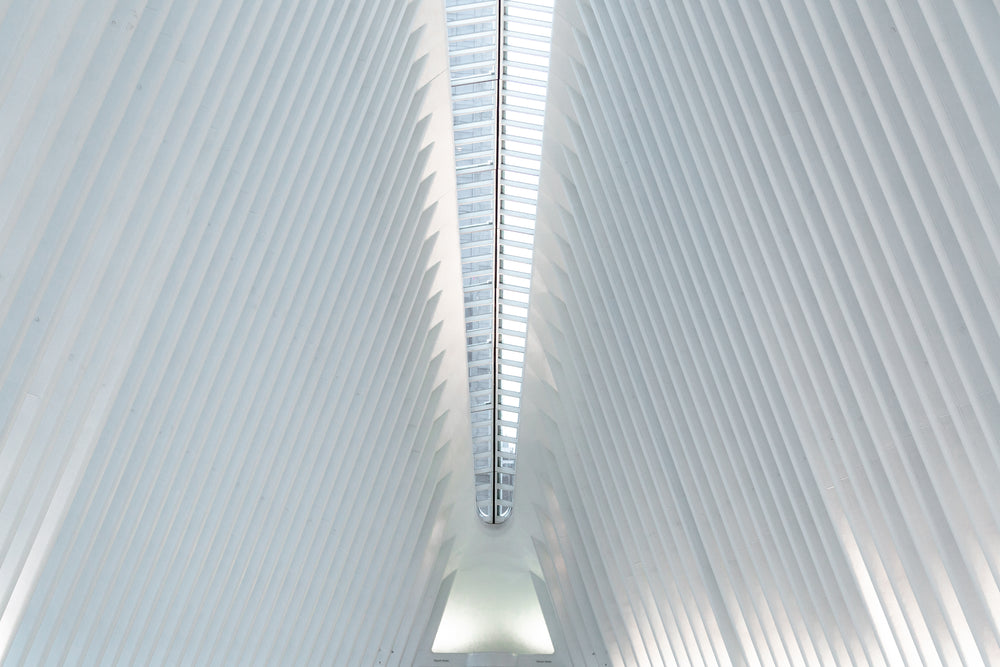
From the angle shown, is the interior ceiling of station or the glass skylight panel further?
the glass skylight panel

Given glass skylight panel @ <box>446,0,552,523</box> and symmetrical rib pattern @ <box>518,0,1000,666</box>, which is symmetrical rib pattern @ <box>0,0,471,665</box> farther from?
symmetrical rib pattern @ <box>518,0,1000,666</box>

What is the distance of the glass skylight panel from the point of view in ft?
48.6

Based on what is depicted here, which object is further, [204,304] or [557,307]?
[557,307]

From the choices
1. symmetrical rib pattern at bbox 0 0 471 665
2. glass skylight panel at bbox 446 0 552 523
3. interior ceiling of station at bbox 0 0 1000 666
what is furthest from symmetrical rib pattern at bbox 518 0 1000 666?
symmetrical rib pattern at bbox 0 0 471 665

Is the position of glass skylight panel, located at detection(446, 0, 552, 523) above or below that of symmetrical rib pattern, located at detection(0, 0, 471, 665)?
above

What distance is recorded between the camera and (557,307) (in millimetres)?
18469

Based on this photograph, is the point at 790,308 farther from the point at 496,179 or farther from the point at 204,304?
the point at 496,179

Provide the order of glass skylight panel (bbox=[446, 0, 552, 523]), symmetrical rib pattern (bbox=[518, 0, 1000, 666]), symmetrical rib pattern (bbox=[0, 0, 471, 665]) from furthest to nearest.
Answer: glass skylight panel (bbox=[446, 0, 552, 523]) < symmetrical rib pattern (bbox=[518, 0, 1000, 666]) < symmetrical rib pattern (bbox=[0, 0, 471, 665])

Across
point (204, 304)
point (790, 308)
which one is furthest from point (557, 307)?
point (204, 304)

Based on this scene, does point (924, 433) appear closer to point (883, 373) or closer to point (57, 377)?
point (883, 373)

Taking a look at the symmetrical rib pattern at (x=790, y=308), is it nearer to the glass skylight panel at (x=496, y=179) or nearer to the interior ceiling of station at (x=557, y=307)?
the interior ceiling of station at (x=557, y=307)

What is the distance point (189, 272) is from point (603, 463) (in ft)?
30.2

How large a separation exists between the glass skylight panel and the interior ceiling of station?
1.46 feet

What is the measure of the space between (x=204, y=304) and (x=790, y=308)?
5.61 m
